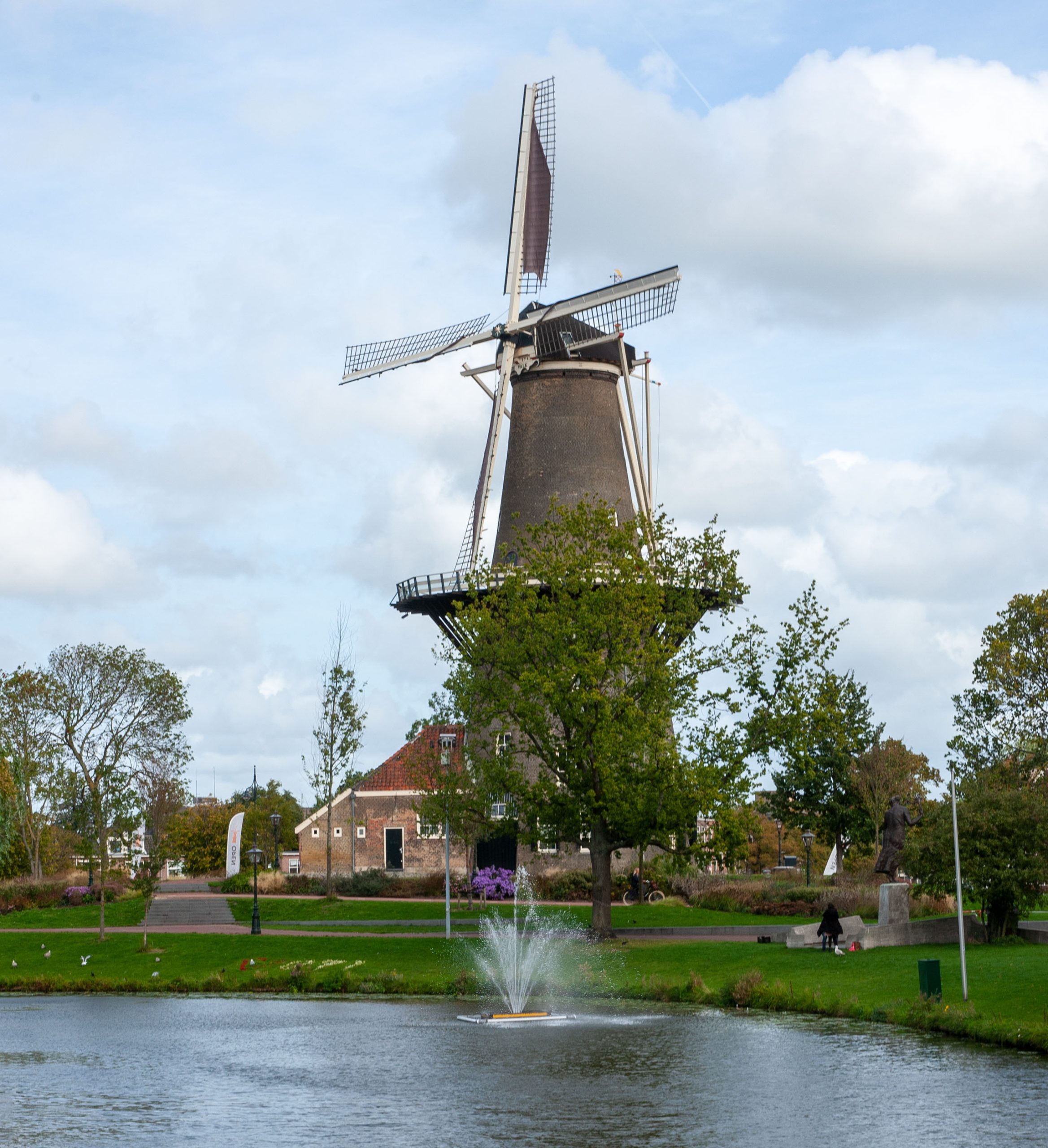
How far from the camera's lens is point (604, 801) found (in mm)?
34656

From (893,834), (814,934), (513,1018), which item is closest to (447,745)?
(893,834)

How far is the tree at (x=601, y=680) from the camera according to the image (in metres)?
34.2

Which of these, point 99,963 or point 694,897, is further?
point 694,897

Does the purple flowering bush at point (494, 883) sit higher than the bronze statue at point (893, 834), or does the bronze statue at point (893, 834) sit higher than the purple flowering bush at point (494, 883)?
the bronze statue at point (893, 834)

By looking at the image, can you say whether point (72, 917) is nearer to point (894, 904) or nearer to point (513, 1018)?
point (513, 1018)

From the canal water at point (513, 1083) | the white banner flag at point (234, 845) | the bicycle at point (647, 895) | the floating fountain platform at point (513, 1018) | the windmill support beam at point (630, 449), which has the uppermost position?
the windmill support beam at point (630, 449)

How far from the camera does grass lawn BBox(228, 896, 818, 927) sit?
135 ft

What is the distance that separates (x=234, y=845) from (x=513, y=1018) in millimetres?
34029

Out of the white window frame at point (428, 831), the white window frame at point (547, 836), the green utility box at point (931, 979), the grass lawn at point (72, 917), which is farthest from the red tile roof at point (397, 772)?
the green utility box at point (931, 979)

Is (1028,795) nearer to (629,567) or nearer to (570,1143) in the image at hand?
(629,567)

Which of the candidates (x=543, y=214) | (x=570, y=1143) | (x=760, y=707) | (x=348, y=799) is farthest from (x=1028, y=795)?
(x=348, y=799)

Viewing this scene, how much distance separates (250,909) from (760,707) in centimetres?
1913

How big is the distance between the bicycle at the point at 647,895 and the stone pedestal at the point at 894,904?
17.0 m

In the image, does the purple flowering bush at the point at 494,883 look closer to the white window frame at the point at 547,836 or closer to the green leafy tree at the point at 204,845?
the white window frame at the point at 547,836
